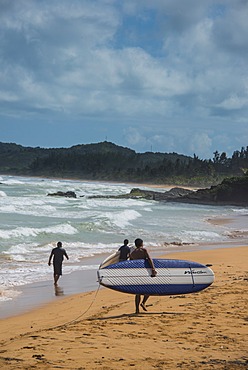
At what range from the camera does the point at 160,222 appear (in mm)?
31797

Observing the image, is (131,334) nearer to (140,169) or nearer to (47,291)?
(47,291)

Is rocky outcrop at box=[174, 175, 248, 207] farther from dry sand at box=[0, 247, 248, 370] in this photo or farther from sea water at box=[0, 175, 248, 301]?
dry sand at box=[0, 247, 248, 370]

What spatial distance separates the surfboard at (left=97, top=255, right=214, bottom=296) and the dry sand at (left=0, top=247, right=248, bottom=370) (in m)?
0.31

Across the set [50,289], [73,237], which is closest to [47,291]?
[50,289]

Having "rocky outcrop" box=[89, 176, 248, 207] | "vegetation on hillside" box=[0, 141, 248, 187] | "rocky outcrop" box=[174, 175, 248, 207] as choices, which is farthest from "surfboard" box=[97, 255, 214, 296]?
"vegetation on hillside" box=[0, 141, 248, 187]

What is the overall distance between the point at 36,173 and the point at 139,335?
149050mm

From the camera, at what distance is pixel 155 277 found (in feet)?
30.4

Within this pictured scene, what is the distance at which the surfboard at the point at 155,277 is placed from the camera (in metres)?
9.20

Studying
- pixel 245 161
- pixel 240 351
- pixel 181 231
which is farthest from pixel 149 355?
pixel 245 161

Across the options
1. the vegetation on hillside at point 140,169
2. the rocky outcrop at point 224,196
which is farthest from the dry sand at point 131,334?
the vegetation on hillside at point 140,169

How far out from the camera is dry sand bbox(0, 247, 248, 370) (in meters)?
5.97

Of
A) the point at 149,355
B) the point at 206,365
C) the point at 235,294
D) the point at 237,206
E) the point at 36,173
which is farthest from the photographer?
the point at 36,173

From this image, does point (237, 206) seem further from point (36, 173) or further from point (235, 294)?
point (36, 173)

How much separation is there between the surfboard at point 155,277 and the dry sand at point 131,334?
12.0 inches
